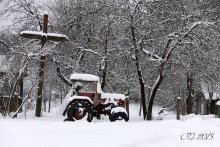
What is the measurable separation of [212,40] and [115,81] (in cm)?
710

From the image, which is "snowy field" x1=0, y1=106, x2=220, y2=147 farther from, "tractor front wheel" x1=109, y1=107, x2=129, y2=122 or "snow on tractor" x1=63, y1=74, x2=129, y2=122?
"snow on tractor" x1=63, y1=74, x2=129, y2=122

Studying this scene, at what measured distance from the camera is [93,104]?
14.3 meters

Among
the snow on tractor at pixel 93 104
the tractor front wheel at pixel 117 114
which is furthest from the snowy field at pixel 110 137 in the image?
the snow on tractor at pixel 93 104

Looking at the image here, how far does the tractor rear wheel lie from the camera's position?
44.4ft

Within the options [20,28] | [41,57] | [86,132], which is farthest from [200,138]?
[20,28]

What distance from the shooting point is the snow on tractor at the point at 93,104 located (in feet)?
44.6

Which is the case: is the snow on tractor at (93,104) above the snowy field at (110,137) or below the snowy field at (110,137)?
above

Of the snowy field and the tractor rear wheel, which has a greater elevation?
the tractor rear wheel

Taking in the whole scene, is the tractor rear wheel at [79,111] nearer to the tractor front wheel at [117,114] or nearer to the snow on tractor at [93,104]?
the snow on tractor at [93,104]

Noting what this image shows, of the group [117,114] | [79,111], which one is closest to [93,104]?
[79,111]

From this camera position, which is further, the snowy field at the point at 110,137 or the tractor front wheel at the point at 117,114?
the tractor front wheel at the point at 117,114

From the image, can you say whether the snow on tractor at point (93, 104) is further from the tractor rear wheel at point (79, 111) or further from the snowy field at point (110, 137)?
the snowy field at point (110, 137)

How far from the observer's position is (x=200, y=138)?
793 centimetres

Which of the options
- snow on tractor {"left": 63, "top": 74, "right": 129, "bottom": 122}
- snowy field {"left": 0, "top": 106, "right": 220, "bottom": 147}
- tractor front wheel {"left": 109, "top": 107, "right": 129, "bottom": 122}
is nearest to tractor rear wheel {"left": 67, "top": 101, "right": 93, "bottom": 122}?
snow on tractor {"left": 63, "top": 74, "right": 129, "bottom": 122}
